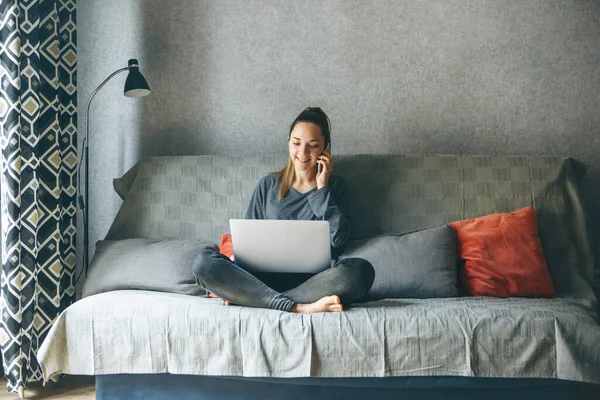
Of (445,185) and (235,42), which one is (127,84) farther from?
(445,185)

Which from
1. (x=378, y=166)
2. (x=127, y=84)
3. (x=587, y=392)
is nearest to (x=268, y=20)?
(x=127, y=84)

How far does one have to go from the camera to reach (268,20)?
3.16 meters

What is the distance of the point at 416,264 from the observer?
2.45m

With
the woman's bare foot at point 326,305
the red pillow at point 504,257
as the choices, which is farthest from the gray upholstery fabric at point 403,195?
the woman's bare foot at point 326,305

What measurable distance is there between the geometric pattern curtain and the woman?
0.85 m

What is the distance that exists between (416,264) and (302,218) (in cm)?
48

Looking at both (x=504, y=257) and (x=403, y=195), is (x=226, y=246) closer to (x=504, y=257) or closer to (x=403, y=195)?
(x=403, y=195)

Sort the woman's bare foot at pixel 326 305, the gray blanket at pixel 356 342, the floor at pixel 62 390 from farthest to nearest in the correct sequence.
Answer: the floor at pixel 62 390 → the woman's bare foot at pixel 326 305 → the gray blanket at pixel 356 342

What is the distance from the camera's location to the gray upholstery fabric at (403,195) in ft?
8.69

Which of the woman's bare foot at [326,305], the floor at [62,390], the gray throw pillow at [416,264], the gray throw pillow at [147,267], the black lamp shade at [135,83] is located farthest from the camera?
the black lamp shade at [135,83]

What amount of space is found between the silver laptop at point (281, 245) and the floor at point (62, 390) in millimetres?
969

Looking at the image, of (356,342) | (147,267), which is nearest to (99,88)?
(147,267)

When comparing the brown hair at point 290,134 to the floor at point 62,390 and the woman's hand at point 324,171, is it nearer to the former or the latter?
the woman's hand at point 324,171

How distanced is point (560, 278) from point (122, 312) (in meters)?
1.68
